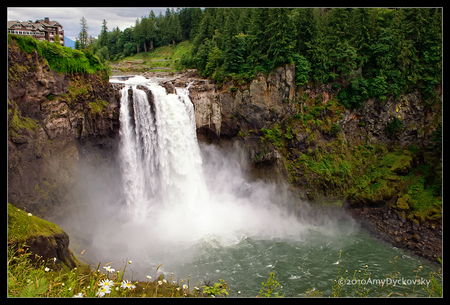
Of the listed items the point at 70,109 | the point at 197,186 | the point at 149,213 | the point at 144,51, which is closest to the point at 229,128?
the point at 197,186

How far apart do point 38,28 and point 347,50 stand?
24.5m

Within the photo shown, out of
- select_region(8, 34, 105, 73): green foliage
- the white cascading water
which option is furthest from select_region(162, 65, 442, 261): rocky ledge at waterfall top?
select_region(8, 34, 105, 73): green foliage

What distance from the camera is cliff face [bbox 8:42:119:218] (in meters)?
16.8

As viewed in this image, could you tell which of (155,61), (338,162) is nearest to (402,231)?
(338,162)

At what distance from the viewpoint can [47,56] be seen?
62.0 ft

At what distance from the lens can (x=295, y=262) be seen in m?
18.4

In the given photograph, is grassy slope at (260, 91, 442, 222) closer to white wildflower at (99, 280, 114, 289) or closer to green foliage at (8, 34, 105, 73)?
green foliage at (8, 34, 105, 73)

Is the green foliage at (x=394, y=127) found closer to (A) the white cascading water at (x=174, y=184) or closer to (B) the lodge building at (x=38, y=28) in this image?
(A) the white cascading water at (x=174, y=184)

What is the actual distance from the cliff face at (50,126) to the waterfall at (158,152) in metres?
1.54

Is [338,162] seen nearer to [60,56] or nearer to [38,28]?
[60,56]

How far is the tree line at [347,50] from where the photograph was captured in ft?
86.2

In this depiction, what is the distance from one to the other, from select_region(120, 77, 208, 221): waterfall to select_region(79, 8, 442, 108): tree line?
7.01 meters

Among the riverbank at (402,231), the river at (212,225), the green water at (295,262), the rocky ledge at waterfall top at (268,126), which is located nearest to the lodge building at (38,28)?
the rocky ledge at waterfall top at (268,126)

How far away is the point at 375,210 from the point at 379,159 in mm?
5619
